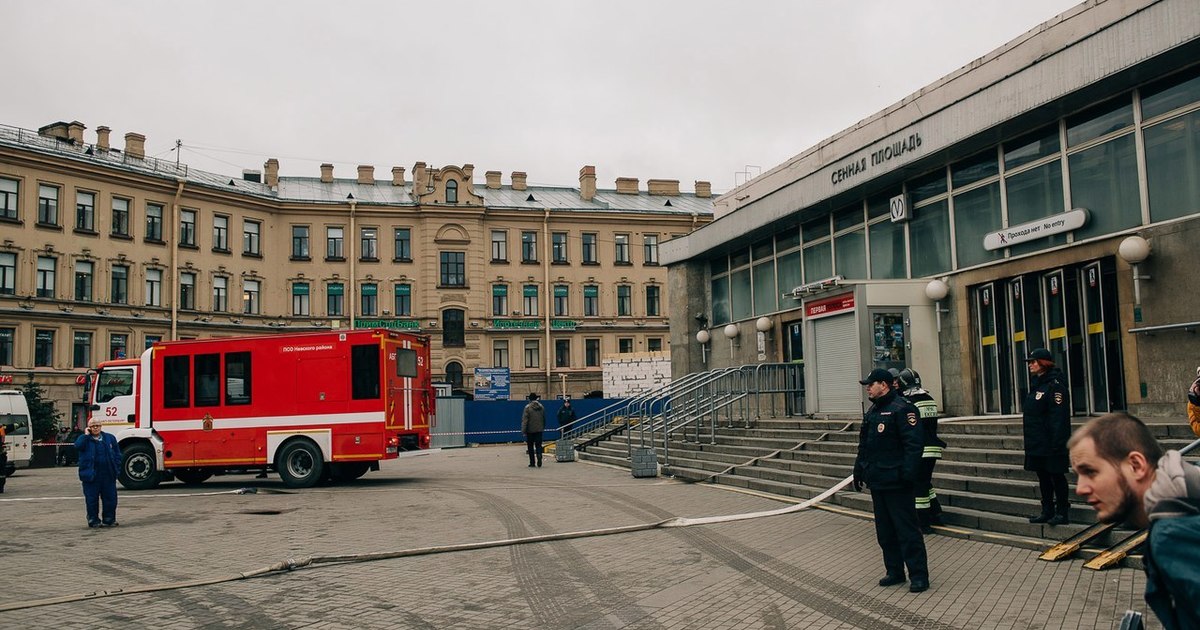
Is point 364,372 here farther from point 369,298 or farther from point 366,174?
point 366,174

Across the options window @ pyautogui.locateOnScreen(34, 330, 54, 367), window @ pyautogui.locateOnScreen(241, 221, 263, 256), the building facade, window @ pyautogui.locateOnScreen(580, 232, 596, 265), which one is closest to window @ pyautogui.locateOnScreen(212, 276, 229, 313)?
window @ pyautogui.locateOnScreen(241, 221, 263, 256)

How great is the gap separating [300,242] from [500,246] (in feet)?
37.7

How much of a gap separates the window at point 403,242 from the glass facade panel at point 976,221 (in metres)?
40.3

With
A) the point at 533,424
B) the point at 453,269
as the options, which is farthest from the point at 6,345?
the point at 533,424

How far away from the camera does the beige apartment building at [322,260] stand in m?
41.1

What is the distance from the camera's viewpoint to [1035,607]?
275 inches

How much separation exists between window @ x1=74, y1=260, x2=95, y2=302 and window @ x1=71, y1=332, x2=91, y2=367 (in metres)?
1.70

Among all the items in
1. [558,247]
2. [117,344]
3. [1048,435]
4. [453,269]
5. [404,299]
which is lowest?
[1048,435]

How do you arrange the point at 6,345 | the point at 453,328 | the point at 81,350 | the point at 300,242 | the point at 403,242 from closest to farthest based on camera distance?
the point at 6,345 → the point at 81,350 → the point at 300,242 → the point at 403,242 → the point at 453,328

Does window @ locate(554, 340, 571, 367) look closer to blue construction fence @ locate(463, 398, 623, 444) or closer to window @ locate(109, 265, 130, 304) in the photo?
blue construction fence @ locate(463, 398, 623, 444)

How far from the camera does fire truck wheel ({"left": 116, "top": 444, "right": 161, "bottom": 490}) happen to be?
19.6 meters

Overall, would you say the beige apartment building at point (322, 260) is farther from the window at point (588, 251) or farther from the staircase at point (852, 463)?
the staircase at point (852, 463)

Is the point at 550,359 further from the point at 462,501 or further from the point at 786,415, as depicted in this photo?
the point at 462,501

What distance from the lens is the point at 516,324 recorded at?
5472cm
